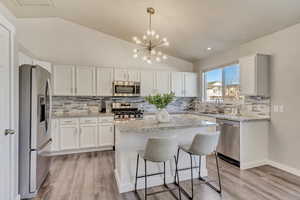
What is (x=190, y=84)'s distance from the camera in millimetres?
5785

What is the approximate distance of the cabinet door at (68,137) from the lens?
4188 millimetres

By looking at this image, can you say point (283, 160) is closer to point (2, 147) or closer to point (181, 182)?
point (181, 182)

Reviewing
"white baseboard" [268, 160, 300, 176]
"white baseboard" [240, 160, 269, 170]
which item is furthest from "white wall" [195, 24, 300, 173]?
"white baseboard" [240, 160, 269, 170]

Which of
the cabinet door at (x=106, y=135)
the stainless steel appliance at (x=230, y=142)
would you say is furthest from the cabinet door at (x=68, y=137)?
the stainless steel appliance at (x=230, y=142)

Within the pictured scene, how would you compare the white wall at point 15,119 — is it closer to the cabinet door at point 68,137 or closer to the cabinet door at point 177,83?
the cabinet door at point 68,137

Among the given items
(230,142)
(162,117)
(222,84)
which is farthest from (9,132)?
(222,84)

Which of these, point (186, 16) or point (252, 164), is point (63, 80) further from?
point (252, 164)

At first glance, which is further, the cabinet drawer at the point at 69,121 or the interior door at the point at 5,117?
the cabinet drawer at the point at 69,121

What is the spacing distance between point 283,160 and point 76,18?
569cm

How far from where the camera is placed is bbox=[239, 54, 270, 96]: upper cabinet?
3.42 m

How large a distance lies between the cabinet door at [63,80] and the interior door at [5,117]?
245 cm

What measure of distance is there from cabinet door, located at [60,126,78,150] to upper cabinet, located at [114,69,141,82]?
177 cm

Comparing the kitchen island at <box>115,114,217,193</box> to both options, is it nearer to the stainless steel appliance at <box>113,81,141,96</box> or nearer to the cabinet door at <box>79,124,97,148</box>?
the cabinet door at <box>79,124,97,148</box>

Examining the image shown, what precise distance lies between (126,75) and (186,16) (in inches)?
91.5
